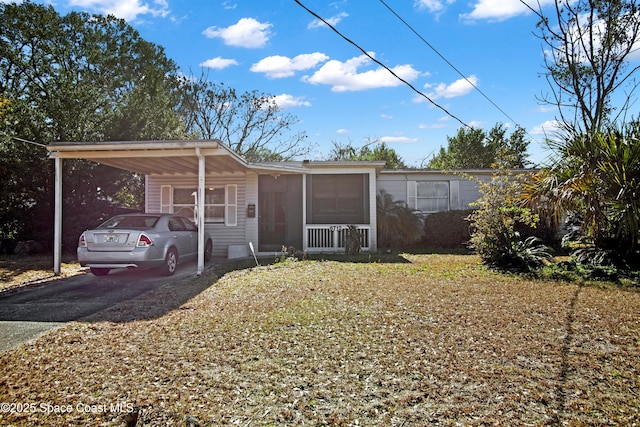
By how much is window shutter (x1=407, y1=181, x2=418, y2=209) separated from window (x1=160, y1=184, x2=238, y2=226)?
653 cm

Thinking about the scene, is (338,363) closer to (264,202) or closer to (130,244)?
(130,244)

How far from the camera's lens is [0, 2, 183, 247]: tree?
13.3 metres

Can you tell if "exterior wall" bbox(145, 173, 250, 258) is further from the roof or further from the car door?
the car door

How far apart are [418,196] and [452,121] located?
4965 millimetres

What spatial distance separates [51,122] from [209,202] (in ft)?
19.2

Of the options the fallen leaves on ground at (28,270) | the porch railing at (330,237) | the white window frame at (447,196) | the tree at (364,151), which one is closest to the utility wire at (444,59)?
the white window frame at (447,196)

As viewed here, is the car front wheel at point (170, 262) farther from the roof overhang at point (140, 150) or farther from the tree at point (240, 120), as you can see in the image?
the tree at point (240, 120)

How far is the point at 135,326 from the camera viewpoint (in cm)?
514

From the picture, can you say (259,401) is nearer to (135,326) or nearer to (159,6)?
(135,326)

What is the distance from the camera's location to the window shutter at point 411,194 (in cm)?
1617

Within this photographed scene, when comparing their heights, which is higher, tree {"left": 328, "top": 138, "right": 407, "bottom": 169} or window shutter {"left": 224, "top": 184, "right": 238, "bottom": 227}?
tree {"left": 328, "top": 138, "right": 407, "bottom": 169}

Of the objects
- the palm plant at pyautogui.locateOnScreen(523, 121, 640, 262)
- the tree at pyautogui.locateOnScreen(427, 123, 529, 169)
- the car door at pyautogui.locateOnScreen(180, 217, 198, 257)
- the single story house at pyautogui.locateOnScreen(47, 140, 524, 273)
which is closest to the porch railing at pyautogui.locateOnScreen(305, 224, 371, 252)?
the single story house at pyautogui.locateOnScreen(47, 140, 524, 273)

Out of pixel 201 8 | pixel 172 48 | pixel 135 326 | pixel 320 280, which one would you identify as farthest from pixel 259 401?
pixel 172 48

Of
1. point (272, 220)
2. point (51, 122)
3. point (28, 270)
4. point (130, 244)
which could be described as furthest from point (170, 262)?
point (51, 122)
